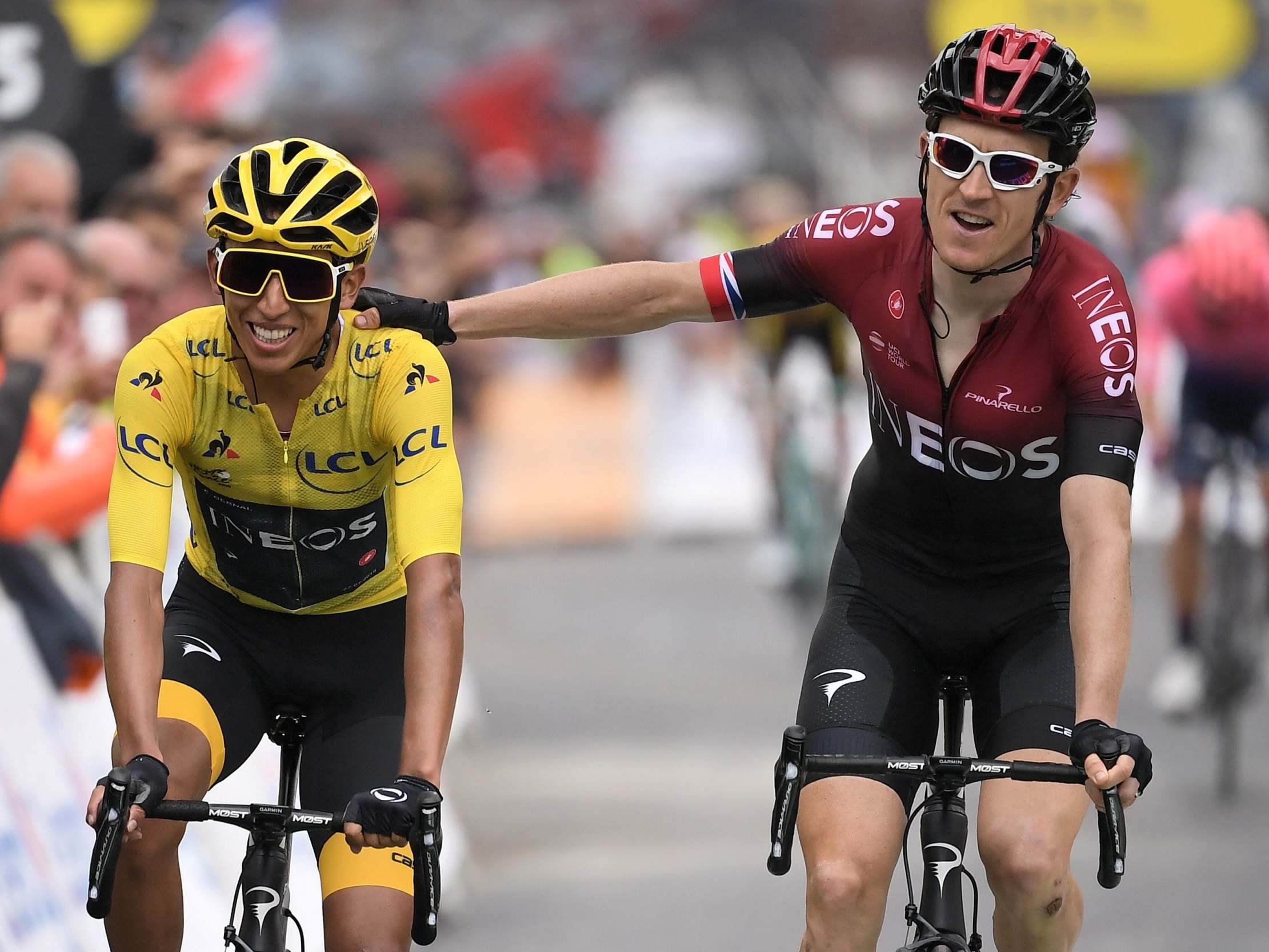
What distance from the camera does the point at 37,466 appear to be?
7398 mm

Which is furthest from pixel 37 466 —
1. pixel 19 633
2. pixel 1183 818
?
pixel 1183 818

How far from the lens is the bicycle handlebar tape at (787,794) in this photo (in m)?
4.50

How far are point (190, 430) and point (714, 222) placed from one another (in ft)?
64.9

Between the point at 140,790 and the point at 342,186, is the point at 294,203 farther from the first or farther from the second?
the point at 140,790

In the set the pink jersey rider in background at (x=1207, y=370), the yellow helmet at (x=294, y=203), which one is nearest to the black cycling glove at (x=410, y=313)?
the yellow helmet at (x=294, y=203)

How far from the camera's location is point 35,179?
9.32 metres

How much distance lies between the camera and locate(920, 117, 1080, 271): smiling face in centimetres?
473

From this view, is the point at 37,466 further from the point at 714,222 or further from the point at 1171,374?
the point at 714,222

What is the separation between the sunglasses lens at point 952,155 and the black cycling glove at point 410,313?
3.95ft

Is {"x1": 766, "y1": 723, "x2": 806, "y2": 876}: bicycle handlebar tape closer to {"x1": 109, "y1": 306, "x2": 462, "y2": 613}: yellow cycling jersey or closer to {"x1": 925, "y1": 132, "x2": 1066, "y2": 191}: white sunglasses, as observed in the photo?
{"x1": 109, "y1": 306, "x2": 462, "y2": 613}: yellow cycling jersey

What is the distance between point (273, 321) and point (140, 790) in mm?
1040

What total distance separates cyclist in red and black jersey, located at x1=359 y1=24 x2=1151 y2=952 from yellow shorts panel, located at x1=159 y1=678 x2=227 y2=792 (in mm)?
972

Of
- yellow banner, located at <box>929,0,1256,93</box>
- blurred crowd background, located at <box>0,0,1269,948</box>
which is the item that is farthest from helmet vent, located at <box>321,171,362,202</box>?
yellow banner, located at <box>929,0,1256,93</box>

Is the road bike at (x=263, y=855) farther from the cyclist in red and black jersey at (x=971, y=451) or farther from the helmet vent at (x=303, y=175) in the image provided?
the helmet vent at (x=303, y=175)
